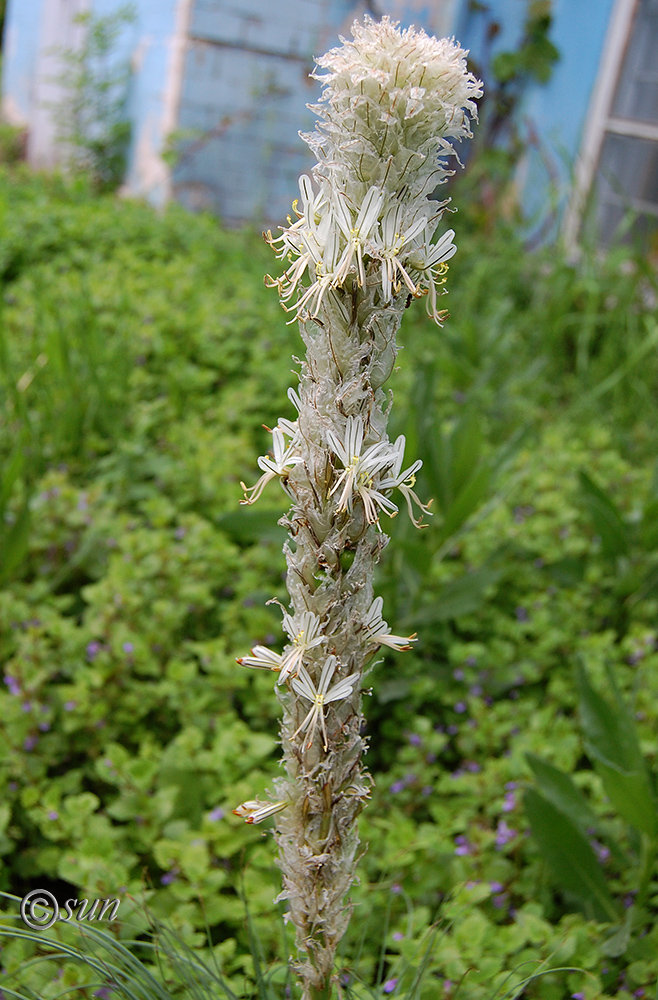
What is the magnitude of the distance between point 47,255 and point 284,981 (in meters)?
4.38

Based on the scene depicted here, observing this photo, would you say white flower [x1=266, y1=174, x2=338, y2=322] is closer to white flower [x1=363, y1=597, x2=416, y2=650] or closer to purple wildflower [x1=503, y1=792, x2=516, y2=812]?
white flower [x1=363, y1=597, x2=416, y2=650]

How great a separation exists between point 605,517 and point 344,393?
1894 mm

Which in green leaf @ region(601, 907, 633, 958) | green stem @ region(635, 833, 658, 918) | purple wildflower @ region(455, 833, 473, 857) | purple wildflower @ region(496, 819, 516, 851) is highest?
green stem @ region(635, 833, 658, 918)

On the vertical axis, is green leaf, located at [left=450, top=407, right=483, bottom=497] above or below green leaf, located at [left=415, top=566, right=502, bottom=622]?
above

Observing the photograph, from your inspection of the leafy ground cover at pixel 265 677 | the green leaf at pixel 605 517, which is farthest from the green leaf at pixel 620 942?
the green leaf at pixel 605 517

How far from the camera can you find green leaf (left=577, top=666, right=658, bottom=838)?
5.03ft

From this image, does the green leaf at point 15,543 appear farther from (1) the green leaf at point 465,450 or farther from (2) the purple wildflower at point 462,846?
(2) the purple wildflower at point 462,846

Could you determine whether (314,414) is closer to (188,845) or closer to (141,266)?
(188,845)

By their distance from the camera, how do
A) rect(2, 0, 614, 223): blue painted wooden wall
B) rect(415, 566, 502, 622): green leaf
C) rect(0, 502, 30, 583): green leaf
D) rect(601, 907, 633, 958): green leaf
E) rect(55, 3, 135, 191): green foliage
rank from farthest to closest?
rect(55, 3, 135, 191): green foliage
rect(2, 0, 614, 223): blue painted wooden wall
rect(415, 566, 502, 622): green leaf
rect(0, 502, 30, 583): green leaf
rect(601, 907, 633, 958): green leaf

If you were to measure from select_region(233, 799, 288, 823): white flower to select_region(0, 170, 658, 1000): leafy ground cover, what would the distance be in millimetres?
319

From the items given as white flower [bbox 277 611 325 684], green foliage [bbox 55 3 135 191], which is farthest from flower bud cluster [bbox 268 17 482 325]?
green foliage [bbox 55 3 135 191]

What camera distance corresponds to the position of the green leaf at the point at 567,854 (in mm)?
1646

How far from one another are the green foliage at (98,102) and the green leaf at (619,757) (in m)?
6.67

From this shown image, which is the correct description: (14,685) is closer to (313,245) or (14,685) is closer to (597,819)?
(597,819)
